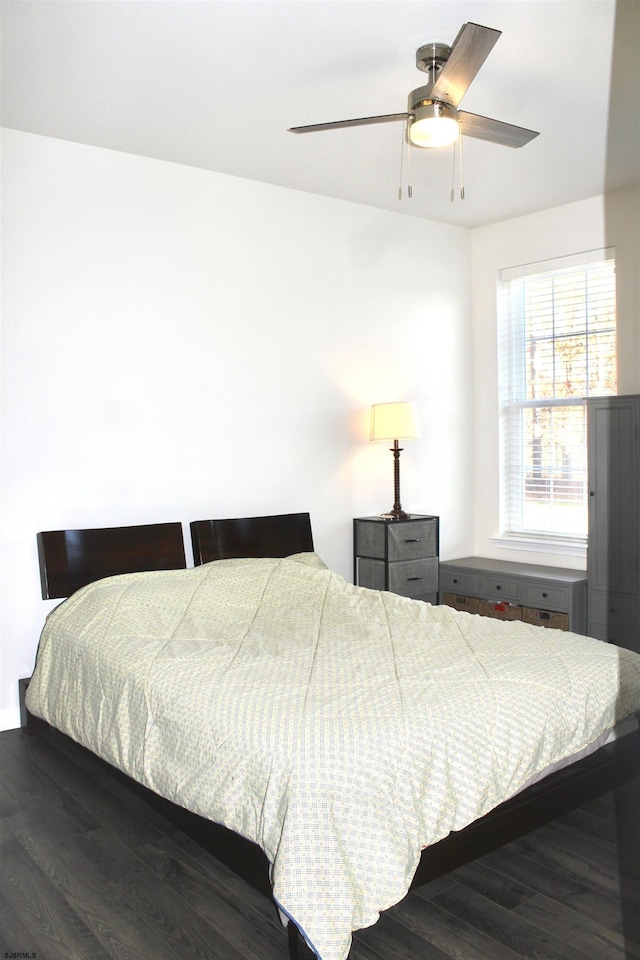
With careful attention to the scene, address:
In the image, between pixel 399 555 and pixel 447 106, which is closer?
pixel 447 106

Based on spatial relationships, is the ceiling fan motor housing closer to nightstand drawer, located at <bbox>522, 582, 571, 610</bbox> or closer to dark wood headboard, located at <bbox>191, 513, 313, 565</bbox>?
dark wood headboard, located at <bbox>191, 513, 313, 565</bbox>

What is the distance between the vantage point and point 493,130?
2.93 metres

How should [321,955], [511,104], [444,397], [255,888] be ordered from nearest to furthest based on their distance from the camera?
[321,955], [255,888], [511,104], [444,397]

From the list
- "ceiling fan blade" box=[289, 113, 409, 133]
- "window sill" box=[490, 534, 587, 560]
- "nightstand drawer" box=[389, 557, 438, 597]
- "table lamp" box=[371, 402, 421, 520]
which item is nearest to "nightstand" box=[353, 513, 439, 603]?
"nightstand drawer" box=[389, 557, 438, 597]

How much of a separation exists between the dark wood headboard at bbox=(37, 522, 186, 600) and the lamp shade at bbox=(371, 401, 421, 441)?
1.42m

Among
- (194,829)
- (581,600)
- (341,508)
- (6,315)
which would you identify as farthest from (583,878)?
(6,315)

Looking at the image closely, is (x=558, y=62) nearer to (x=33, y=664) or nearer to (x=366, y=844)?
(x=366, y=844)

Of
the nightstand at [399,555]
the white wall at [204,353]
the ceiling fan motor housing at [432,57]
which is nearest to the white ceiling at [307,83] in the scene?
the ceiling fan motor housing at [432,57]

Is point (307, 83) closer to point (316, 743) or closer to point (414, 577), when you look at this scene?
point (316, 743)

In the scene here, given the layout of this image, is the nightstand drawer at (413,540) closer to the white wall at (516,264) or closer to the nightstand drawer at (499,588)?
the nightstand drawer at (499,588)

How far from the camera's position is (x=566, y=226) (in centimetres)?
491

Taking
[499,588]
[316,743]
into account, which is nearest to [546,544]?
[499,588]

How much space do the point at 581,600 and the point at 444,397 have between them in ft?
5.61

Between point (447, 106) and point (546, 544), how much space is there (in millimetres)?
3154
